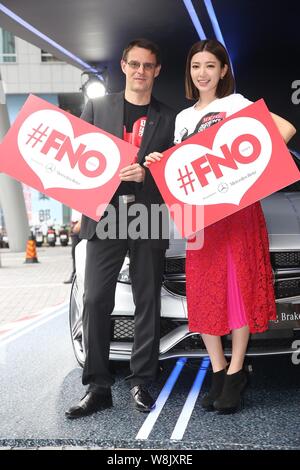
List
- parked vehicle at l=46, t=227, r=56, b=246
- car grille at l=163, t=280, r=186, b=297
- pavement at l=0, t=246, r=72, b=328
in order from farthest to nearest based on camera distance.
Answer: parked vehicle at l=46, t=227, r=56, b=246, pavement at l=0, t=246, r=72, b=328, car grille at l=163, t=280, r=186, b=297

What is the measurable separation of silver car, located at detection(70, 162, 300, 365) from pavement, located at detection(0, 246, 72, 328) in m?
3.09

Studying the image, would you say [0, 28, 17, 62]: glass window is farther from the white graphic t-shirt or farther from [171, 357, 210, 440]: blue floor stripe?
the white graphic t-shirt

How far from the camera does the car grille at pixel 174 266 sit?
10.6ft

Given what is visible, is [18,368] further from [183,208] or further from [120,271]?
[183,208]

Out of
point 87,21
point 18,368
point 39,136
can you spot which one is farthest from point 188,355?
point 87,21

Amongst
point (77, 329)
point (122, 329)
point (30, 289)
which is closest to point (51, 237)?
point (30, 289)

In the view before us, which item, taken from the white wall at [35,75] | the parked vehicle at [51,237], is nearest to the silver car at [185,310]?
the parked vehicle at [51,237]

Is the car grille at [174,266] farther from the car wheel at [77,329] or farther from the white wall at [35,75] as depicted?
the white wall at [35,75]

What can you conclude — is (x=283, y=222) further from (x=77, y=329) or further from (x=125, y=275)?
(x=77, y=329)

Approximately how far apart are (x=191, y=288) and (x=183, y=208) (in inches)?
16.4

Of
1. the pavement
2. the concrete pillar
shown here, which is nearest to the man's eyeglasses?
the pavement

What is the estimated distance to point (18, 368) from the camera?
14.0 ft

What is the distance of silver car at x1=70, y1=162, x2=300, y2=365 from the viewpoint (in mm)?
3070

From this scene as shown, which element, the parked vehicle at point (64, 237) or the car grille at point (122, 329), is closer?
the car grille at point (122, 329)
